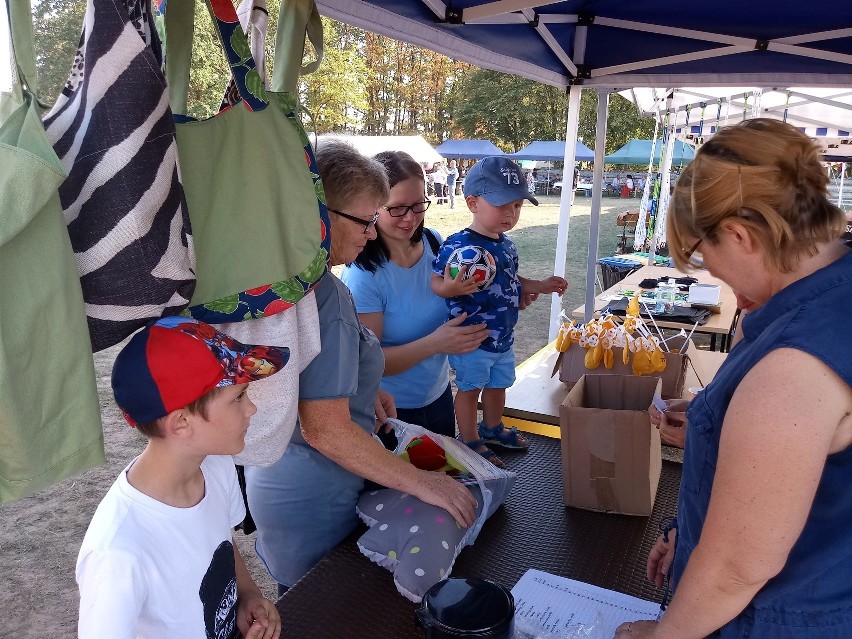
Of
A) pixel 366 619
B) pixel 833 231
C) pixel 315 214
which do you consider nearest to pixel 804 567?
pixel 833 231

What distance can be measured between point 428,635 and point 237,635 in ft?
1.40

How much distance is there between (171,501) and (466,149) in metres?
29.1

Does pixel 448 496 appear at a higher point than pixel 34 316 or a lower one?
lower

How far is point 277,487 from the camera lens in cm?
143

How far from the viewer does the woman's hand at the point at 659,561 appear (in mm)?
1272

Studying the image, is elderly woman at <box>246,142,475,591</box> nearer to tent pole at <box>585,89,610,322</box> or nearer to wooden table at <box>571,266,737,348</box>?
wooden table at <box>571,266,737,348</box>

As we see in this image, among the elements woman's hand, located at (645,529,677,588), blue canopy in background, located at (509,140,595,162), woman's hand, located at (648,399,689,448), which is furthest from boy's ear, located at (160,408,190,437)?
blue canopy in background, located at (509,140,595,162)

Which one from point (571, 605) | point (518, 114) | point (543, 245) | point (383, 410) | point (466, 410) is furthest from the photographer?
point (518, 114)

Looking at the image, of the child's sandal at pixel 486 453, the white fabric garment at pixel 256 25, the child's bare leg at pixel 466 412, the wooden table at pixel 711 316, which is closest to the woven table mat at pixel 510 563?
the child's sandal at pixel 486 453

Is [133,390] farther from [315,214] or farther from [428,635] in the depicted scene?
[428,635]

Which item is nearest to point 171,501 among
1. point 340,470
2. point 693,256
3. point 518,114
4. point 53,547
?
point 340,470

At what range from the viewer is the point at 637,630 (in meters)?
1.05

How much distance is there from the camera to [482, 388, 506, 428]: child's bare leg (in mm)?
2439

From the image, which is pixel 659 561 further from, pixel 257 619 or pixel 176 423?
pixel 176 423
